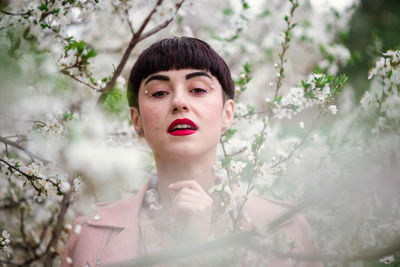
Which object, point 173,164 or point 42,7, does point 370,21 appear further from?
point 42,7

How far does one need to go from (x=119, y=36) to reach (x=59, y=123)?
3.14 meters

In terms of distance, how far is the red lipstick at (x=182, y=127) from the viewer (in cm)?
169

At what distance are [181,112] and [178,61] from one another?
330 mm

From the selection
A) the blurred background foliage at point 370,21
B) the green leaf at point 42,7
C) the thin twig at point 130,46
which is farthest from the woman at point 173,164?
the blurred background foliage at point 370,21

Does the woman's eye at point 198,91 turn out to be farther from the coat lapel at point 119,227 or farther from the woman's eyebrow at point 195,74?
the coat lapel at point 119,227

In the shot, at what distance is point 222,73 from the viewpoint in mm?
2014

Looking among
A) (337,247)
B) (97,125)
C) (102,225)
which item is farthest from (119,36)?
(337,247)

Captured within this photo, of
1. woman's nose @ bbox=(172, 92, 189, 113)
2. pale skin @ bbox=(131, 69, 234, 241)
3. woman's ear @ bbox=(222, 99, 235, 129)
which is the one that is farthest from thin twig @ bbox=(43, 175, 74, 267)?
woman's ear @ bbox=(222, 99, 235, 129)

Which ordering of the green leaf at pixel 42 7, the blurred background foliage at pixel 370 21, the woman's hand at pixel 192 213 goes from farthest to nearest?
1. the blurred background foliage at pixel 370 21
2. the green leaf at pixel 42 7
3. the woman's hand at pixel 192 213

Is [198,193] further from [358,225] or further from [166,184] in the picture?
[358,225]

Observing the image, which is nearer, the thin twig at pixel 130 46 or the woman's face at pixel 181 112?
the woman's face at pixel 181 112

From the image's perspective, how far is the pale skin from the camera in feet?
5.58

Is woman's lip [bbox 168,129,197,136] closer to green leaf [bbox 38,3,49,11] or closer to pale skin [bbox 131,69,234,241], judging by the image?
pale skin [bbox 131,69,234,241]

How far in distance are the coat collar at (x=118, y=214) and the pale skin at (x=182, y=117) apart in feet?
0.64
